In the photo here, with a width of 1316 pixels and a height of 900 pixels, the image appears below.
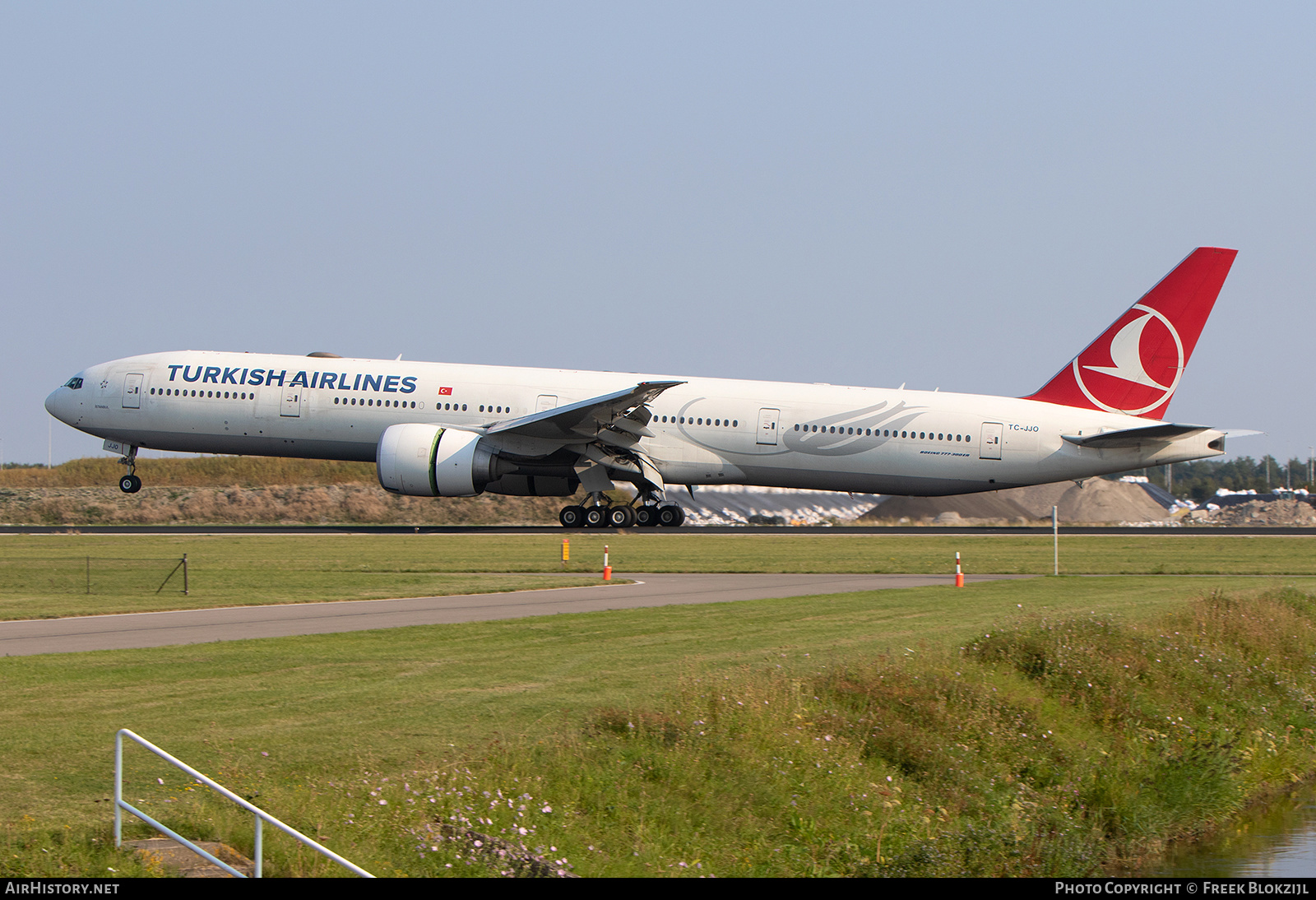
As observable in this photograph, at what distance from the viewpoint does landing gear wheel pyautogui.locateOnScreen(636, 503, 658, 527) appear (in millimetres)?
41438

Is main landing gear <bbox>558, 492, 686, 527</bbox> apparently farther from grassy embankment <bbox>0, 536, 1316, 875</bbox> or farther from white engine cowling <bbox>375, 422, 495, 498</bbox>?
grassy embankment <bbox>0, 536, 1316, 875</bbox>

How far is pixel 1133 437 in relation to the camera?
128ft

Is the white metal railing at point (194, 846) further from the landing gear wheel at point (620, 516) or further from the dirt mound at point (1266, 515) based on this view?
the dirt mound at point (1266, 515)

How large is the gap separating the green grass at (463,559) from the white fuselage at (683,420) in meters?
2.41

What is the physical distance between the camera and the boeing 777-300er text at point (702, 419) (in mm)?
39469

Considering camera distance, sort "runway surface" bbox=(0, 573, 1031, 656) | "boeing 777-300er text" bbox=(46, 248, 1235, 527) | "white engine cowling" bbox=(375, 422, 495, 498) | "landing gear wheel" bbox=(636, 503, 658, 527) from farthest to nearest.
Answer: "landing gear wheel" bbox=(636, 503, 658, 527) → "boeing 777-300er text" bbox=(46, 248, 1235, 527) → "white engine cowling" bbox=(375, 422, 495, 498) → "runway surface" bbox=(0, 573, 1031, 656)

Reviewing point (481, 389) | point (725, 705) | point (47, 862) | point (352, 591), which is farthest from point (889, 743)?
point (481, 389)

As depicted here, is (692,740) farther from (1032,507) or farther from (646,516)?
(1032,507)

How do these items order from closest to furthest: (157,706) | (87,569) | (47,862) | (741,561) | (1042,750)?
(47,862)
(157,706)
(1042,750)
(87,569)
(741,561)

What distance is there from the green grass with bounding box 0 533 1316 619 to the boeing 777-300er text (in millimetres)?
2308

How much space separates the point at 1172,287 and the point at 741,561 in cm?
1932

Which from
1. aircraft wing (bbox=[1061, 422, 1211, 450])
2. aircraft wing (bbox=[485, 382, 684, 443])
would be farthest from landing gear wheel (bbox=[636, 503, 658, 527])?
aircraft wing (bbox=[1061, 422, 1211, 450])

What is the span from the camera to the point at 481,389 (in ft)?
132

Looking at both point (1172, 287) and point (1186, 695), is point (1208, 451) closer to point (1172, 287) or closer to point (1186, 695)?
point (1172, 287)
